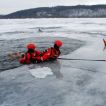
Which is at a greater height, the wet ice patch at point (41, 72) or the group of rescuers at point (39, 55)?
the group of rescuers at point (39, 55)

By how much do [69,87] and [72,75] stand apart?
1.29 metres

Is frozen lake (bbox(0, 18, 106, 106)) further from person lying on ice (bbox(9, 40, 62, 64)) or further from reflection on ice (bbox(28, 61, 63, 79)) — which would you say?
person lying on ice (bbox(9, 40, 62, 64))

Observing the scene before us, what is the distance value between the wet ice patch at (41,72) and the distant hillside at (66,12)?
4645 inches

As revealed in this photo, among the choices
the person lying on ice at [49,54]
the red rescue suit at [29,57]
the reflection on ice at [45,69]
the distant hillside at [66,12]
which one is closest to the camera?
the reflection on ice at [45,69]

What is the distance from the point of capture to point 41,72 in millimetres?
9156

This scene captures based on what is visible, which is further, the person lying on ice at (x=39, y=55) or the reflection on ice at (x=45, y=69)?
the person lying on ice at (x=39, y=55)

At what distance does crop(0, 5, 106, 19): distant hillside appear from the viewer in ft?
420

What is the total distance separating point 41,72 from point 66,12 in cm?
12509

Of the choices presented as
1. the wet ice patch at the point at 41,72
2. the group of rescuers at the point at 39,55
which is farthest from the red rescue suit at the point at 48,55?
the wet ice patch at the point at 41,72

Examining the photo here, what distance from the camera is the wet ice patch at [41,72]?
28.5 ft

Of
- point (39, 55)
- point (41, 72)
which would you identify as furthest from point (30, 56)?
point (41, 72)

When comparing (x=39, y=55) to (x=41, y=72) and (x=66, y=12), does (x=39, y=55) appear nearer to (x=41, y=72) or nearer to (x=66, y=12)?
(x=41, y=72)

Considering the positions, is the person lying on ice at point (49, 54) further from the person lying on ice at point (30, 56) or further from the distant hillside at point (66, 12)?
the distant hillside at point (66, 12)

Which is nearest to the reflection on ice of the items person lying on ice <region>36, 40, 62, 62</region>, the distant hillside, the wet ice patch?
the wet ice patch
